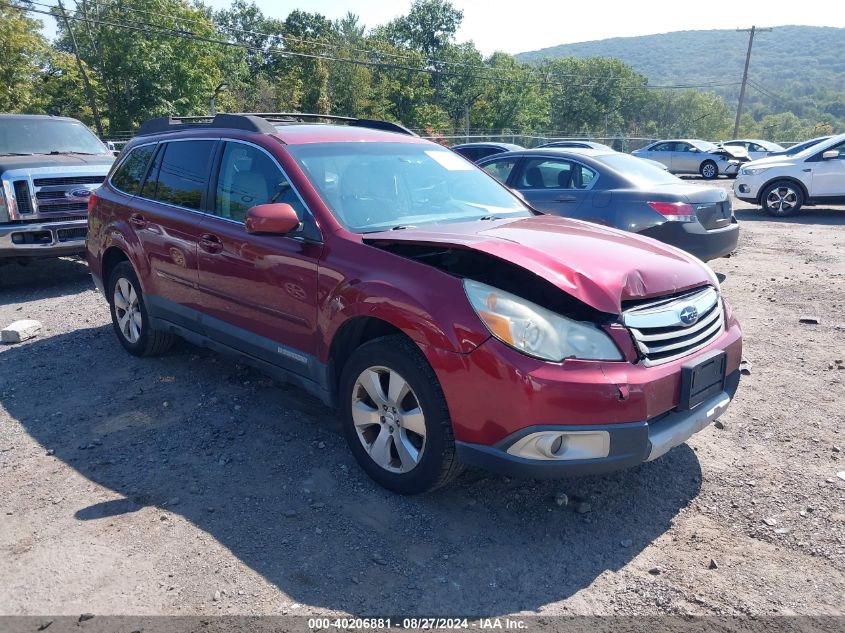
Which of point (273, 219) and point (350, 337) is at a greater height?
point (273, 219)

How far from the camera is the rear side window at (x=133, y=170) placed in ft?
18.5

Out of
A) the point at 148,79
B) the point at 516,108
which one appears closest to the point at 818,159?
the point at 148,79

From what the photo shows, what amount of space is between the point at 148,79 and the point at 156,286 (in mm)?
38158

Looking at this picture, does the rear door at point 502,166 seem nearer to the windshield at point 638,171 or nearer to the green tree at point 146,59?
the windshield at point 638,171

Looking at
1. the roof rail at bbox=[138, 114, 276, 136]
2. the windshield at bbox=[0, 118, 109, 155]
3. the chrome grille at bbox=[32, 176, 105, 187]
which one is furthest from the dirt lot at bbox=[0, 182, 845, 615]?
the windshield at bbox=[0, 118, 109, 155]

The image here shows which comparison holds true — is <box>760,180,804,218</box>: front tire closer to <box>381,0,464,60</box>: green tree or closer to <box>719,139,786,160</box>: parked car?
<box>719,139,786,160</box>: parked car

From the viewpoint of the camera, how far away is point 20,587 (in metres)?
2.97

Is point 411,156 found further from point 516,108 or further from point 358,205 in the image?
point 516,108

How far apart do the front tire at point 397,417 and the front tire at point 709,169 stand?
27658 mm

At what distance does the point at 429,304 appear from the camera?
3.23 metres

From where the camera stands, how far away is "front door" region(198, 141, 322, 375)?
3.96 m

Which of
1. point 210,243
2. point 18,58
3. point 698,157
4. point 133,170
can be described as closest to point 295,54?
point 18,58

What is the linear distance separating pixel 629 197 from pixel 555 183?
1.08 metres

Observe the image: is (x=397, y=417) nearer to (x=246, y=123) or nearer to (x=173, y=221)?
(x=246, y=123)
